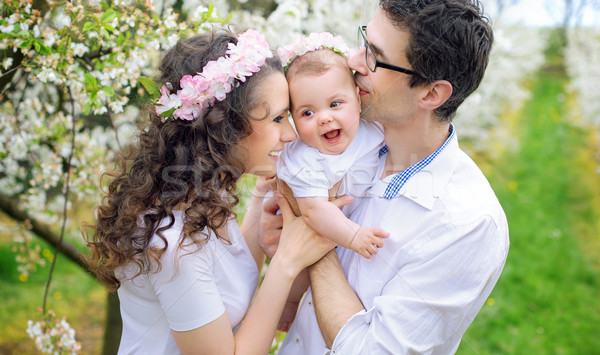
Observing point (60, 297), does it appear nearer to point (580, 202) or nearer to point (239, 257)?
point (239, 257)

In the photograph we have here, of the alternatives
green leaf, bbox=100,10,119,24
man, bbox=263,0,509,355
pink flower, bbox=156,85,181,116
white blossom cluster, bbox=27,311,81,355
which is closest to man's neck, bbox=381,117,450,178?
man, bbox=263,0,509,355

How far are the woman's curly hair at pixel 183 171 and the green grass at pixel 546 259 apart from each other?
→ 3953 mm

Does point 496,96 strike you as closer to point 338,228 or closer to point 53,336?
point 338,228

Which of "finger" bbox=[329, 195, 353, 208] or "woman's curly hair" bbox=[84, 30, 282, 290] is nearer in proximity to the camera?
"woman's curly hair" bbox=[84, 30, 282, 290]

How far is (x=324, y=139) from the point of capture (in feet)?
7.22

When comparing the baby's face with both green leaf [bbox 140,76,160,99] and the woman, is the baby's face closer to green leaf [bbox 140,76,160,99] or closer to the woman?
the woman

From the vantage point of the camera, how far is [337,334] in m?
1.89

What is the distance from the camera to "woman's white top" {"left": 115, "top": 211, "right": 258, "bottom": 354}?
68.9 inches

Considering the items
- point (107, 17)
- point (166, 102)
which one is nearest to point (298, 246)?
point (166, 102)

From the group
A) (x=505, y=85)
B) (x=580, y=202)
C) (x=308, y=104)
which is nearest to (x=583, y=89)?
(x=505, y=85)

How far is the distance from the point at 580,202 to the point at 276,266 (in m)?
8.72

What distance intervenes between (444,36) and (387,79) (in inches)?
11.9

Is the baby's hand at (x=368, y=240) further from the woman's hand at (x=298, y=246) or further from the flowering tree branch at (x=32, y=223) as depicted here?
the flowering tree branch at (x=32, y=223)

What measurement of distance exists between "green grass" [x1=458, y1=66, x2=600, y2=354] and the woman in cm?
367
